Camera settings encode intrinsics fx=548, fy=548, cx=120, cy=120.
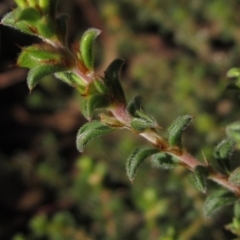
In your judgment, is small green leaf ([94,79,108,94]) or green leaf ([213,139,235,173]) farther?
green leaf ([213,139,235,173])

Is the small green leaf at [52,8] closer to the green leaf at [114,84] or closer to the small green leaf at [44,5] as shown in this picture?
the small green leaf at [44,5]

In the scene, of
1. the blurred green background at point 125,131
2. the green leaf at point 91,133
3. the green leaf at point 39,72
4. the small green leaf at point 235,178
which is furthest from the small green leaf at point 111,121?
the blurred green background at point 125,131

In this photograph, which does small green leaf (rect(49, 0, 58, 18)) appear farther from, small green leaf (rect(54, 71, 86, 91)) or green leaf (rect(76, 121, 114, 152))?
green leaf (rect(76, 121, 114, 152))

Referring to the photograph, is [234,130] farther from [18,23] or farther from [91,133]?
[18,23]

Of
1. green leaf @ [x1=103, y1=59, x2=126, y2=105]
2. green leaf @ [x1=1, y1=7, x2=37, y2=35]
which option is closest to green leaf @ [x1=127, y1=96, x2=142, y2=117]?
green leaf @ [x1=103, y1=59, x2=126, y2=105]

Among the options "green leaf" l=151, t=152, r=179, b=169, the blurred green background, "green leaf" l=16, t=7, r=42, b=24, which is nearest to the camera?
"green leaf" l=16, t=7, r=42, b=24

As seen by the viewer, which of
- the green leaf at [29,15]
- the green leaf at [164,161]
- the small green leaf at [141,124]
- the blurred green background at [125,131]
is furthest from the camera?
the blurred green background at [125,131]

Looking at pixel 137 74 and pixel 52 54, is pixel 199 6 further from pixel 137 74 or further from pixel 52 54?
pixel 52 54
